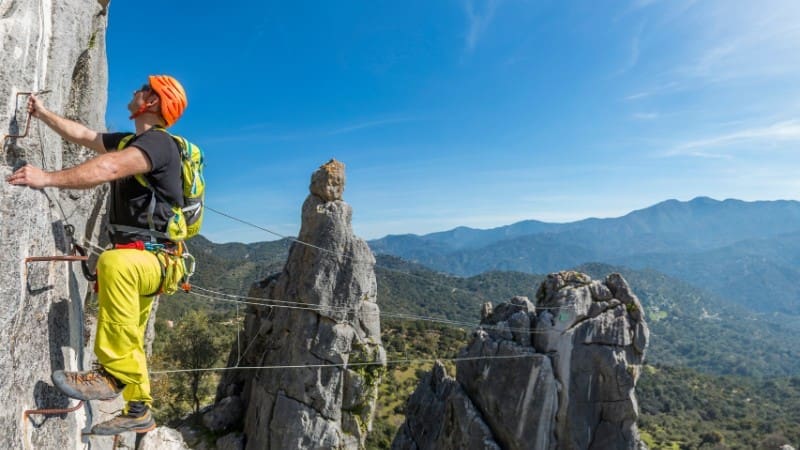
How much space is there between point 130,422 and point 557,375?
1555 centimetres

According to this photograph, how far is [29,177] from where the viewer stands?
3.54 metres

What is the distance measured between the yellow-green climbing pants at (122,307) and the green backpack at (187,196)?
34 cm

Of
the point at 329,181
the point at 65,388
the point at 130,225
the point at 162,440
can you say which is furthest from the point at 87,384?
the point at 329,181

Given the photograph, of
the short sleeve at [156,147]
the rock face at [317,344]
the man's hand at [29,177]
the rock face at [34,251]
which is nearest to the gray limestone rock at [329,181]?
the rock face at [317,344]

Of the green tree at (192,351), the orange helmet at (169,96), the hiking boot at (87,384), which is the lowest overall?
the green tree at (192,351)

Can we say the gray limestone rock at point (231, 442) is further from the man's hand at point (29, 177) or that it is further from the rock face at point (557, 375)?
the man's hand at point (29, 177)

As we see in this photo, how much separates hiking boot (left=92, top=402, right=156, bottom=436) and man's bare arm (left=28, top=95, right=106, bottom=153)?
270 centimetres

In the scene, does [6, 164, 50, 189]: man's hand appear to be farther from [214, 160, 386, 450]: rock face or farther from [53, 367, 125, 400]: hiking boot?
[214, 160, 386, 450]: rock face

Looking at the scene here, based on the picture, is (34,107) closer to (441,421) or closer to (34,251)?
(34,251)

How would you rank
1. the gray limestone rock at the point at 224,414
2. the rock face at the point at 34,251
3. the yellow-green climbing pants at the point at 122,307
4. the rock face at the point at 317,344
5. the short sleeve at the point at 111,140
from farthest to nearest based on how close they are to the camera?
the gray limestone rock at the point at 224,414 < the rock face at the point at 317,344 < the short sleeve at the point at 111,140 < the yellow-green climbing pants at the point at 122,307 < the rock face at the point at 34,251

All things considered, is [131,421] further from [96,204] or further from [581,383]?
[581,383]

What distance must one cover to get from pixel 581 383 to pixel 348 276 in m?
9.72

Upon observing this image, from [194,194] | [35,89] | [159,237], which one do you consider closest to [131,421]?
[159,237]

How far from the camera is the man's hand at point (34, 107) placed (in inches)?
155
